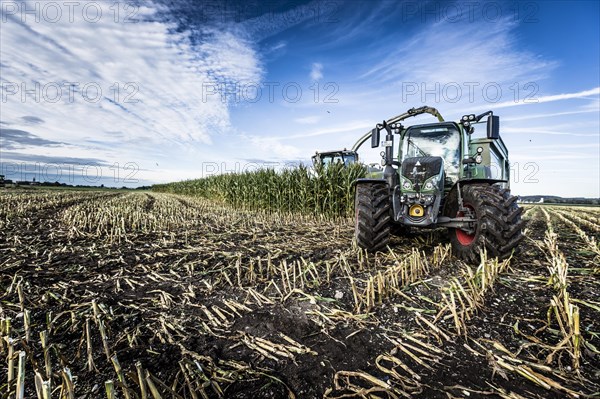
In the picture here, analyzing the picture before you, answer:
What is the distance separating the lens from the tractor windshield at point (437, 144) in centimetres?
562

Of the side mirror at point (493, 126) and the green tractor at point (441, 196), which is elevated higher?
the side mirror at point (493, 126)

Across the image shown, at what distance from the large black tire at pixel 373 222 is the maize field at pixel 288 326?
0.33 meters

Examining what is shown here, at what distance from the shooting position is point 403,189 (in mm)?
5078

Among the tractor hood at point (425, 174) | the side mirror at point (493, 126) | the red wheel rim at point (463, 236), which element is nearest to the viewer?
the red wheel rim at point (463, 236)

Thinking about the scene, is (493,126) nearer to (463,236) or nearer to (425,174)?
(425,174)

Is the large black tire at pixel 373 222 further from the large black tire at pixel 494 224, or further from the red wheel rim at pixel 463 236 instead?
the large black tire at pixel 494 224

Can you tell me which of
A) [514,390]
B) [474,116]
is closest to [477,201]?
[474,116]

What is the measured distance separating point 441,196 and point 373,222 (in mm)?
1347

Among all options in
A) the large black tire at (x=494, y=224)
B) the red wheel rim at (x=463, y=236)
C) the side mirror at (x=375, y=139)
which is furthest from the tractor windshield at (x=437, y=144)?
the large black tire at (x=494, y=224)

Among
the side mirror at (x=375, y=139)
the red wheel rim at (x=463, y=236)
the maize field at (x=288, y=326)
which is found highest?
the side mirror at (x=375, y=139)

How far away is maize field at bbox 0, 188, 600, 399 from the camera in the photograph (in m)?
1.90

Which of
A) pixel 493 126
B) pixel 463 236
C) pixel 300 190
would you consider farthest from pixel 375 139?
pixel 300 190

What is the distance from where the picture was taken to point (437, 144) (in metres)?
5.80

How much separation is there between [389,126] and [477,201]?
7.57 feet
